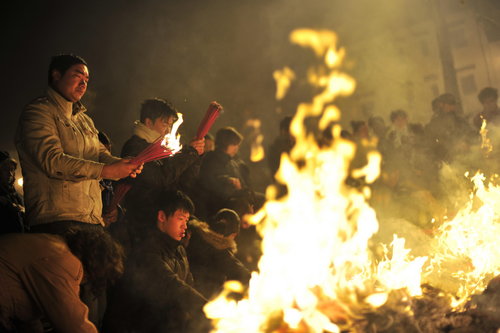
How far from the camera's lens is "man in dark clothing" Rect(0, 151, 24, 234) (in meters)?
3.59

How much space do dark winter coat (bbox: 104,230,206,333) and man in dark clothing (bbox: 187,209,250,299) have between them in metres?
1.04

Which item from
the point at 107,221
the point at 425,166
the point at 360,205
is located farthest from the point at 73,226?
the point at 425,166

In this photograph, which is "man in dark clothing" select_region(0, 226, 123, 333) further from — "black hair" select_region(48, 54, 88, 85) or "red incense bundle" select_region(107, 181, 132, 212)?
"red incense bundle" select_region(107, 181, 132, 212)

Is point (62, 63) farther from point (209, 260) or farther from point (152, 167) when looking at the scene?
point (209, 260)

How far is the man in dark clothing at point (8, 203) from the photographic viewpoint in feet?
11.8

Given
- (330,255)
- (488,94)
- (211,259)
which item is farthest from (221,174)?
(488,94)

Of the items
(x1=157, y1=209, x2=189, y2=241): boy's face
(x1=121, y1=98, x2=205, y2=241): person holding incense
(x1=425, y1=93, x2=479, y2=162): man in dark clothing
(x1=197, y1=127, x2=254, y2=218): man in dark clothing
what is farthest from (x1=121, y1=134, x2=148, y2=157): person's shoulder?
(x1=425, y1=93, x2=479, y2=162): man in dark clothing

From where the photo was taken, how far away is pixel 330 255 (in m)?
4.87

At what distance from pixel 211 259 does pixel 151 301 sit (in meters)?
1.29

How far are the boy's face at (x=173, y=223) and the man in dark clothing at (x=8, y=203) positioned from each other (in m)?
1.14

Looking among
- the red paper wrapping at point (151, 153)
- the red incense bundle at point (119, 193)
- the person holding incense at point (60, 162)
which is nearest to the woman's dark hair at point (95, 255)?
the person holding incense at point (60, 162)

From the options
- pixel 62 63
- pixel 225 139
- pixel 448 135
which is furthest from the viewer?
pixel 448 135

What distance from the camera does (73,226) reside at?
3.06m

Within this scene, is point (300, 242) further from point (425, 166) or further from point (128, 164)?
point (425, 166)
